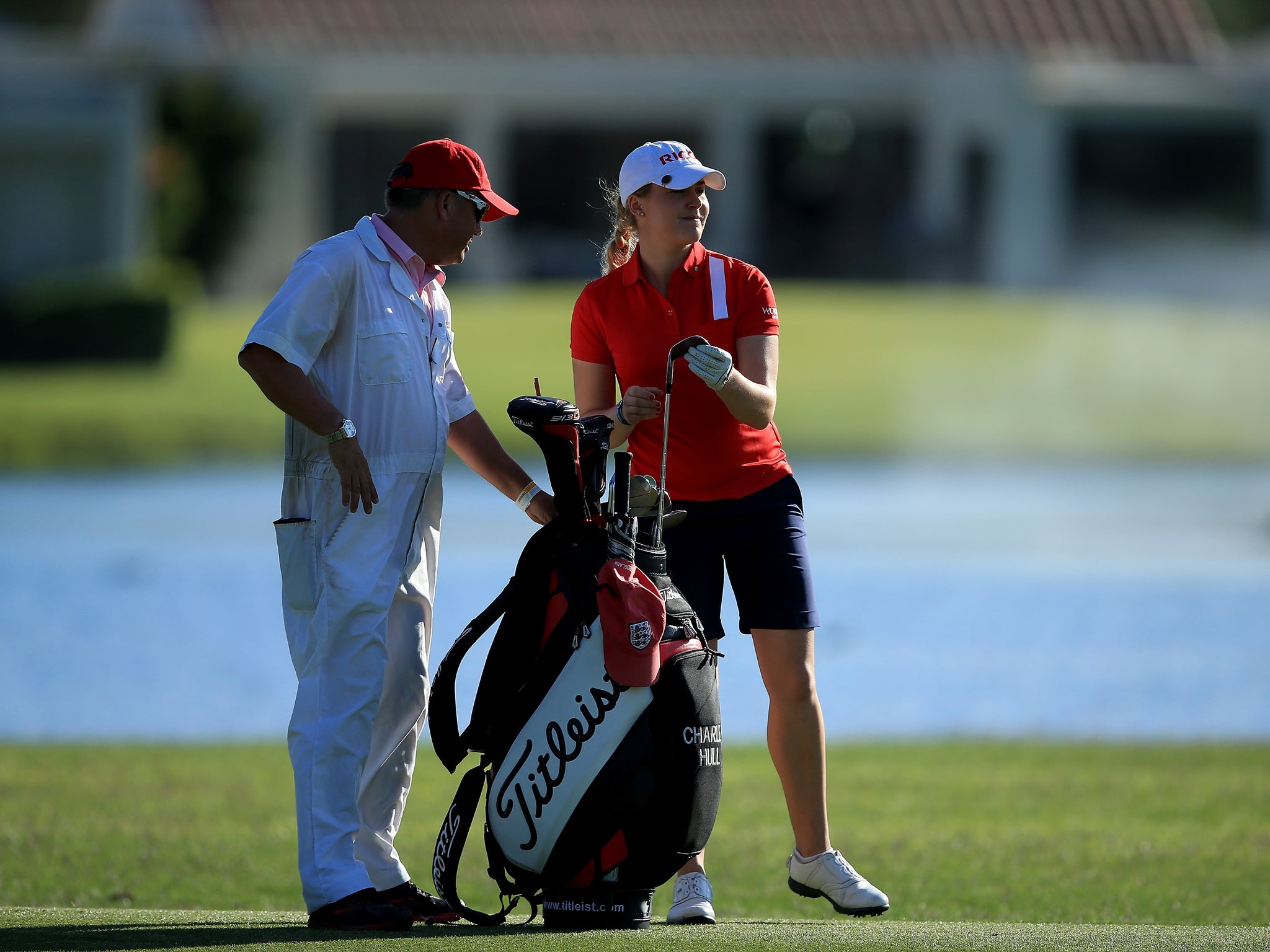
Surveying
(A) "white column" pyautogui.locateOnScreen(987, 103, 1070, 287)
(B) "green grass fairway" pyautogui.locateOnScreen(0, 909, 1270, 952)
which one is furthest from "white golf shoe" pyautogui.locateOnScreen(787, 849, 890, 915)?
(A) "white column" pyautogui.locateOnScreen(987, 103, 1070, 287)

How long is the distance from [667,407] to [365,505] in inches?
28.5

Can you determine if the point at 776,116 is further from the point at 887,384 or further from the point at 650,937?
the point at 650,937

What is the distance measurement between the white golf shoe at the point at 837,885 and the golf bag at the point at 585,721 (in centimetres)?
48

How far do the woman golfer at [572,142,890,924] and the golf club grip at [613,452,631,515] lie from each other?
0.20m

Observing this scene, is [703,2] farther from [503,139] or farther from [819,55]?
[503,139]

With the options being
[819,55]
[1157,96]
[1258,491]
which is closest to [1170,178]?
[1157,96]

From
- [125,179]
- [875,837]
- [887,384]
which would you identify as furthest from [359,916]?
[125,179]

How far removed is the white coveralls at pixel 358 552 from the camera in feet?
12.2

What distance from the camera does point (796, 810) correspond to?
4.16 metres

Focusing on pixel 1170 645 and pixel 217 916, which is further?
pixel 1170 645

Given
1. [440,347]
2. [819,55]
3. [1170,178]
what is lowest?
[440,347]

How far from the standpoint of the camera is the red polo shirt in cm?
404

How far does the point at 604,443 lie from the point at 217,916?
1432 mm

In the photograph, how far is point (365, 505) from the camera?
3730 mm
